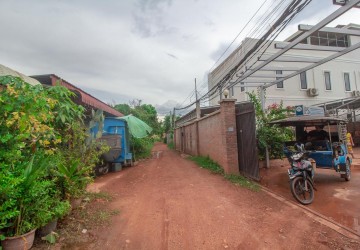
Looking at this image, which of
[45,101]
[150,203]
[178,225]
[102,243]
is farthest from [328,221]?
[45,101]

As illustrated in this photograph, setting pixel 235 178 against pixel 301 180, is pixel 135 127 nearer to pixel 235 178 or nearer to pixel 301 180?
pixel 235 178

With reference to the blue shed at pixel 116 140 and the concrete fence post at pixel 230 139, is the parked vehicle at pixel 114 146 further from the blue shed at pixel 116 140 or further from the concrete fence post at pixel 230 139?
the concrete fence post at pixel 230 139

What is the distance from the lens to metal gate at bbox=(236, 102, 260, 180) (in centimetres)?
684

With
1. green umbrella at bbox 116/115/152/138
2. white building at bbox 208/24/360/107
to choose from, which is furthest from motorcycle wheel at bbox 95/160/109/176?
white building at bbox 208/24/360/107

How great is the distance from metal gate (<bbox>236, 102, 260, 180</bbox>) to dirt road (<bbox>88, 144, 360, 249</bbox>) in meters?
1.17

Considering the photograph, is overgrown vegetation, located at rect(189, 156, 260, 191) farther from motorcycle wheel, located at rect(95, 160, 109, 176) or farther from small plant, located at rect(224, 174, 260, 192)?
motorcycle wheel, located at rect(95, 160, 109, 176)

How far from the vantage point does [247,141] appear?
7.23m

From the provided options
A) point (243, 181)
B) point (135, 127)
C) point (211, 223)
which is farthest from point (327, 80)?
point (211, 223)

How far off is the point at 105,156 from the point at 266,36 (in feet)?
24.2

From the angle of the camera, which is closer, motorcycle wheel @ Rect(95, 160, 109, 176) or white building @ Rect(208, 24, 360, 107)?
motorcycle wheel @ Rect(95, 160, 109, 176)

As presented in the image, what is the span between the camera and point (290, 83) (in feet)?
62.8

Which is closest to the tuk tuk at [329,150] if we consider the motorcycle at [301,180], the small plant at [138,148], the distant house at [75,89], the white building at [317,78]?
the motorcycle at [301,180]

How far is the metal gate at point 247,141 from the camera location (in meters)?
6.84

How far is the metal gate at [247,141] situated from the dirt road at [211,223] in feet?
3.85
